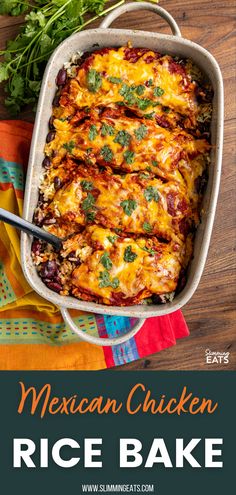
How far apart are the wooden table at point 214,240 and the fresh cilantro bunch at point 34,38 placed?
0.76ft

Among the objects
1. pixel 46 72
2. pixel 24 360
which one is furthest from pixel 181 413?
pixel 46 72

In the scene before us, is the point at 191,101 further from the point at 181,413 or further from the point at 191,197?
the point at 181,413

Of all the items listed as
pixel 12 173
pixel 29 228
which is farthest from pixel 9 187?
pixel 29 228

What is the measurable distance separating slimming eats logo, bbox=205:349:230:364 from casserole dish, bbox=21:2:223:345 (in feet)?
2.34

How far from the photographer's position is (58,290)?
3025mm

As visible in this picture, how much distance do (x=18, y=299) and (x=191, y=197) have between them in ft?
3.65

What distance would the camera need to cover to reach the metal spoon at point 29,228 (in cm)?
284

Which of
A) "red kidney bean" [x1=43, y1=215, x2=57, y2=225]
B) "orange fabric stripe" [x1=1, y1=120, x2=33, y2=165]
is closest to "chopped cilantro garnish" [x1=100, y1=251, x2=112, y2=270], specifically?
"red kidney bean" [x1=43, y1=215, x2=57, y2=225]

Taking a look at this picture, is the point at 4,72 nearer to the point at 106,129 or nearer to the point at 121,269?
the point at 106,129

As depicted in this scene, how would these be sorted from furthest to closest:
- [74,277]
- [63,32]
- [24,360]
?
[24,360], [63,32], [74,277]

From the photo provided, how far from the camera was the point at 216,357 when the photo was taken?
356cm

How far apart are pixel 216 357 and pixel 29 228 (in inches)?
56.3

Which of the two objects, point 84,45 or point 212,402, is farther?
point 212,402

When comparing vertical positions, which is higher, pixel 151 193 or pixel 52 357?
pixel 151 193
